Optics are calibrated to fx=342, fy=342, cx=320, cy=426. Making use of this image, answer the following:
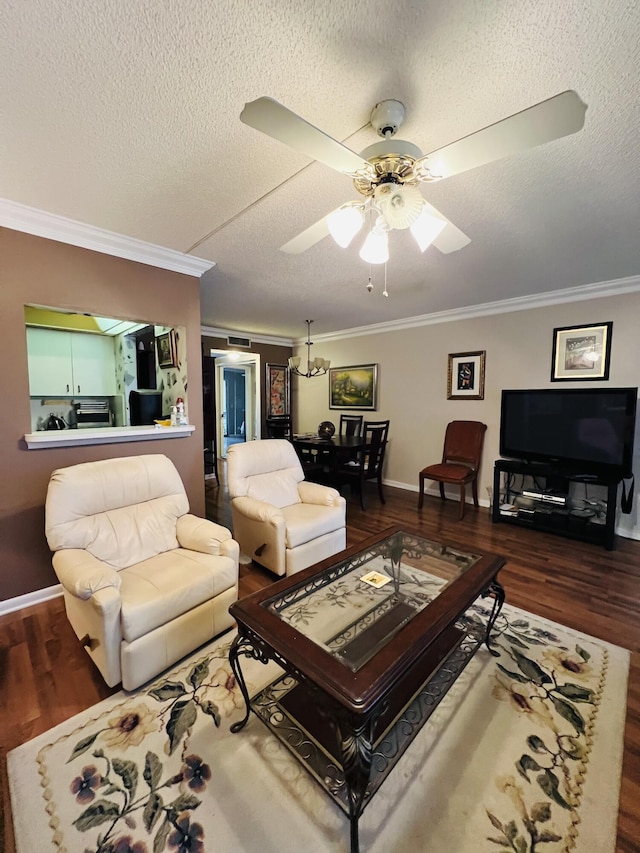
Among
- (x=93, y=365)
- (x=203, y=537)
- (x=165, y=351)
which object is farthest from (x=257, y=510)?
(x=93, y=365)

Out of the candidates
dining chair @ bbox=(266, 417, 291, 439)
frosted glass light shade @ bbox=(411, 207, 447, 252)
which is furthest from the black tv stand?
dining chair @ bbox=(266, 417, 291, 439)

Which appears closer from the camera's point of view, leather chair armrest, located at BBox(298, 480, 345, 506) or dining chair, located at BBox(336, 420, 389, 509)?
leather chair armrest, located at BBox(298, 480, 345, 506)

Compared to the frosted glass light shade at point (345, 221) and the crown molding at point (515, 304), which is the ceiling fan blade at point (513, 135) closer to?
the frosted glass light shade at point (345, 221)

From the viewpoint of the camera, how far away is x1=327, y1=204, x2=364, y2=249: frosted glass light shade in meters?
1.36

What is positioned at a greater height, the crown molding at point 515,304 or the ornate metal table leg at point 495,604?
the crown molding at point 515,304

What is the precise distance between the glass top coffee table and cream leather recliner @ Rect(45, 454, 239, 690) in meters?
0.47

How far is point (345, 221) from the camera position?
4.52 ft

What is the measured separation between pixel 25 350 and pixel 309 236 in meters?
1.91

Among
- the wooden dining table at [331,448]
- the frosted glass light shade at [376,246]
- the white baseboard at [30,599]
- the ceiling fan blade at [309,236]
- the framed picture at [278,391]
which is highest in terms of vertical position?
the ceiling fan blade at [309,236]

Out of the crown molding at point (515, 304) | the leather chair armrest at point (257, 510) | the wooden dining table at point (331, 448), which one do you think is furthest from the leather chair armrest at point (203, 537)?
the crown molding at point (515, 304)

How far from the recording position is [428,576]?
5.80 ft

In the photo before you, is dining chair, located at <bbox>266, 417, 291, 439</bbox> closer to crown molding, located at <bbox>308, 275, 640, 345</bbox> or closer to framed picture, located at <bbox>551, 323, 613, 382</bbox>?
crown molding, located at <bbox>308, 275, 640, 345</bbox>

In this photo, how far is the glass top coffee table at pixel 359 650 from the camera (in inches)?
40.3

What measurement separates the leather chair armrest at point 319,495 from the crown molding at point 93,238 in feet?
6.63
